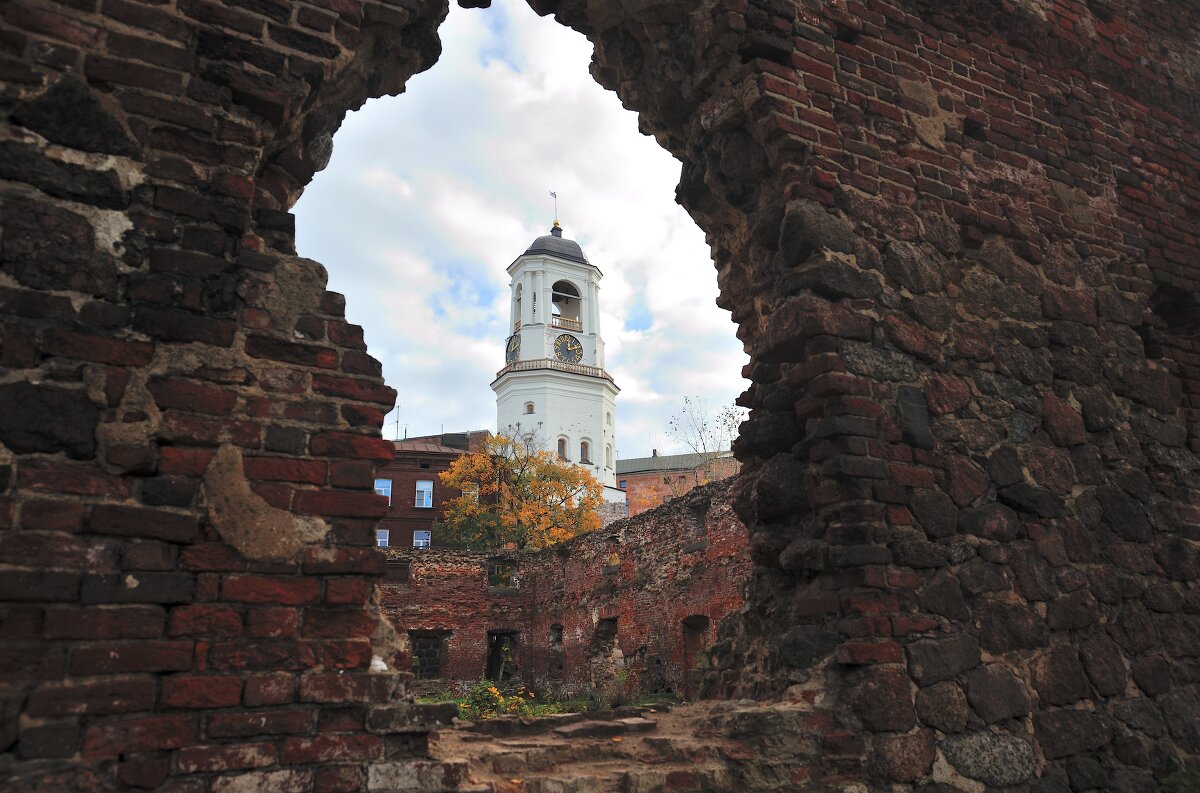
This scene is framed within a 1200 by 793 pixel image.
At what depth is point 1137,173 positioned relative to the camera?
5430 mm

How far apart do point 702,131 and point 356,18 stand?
2.12 m

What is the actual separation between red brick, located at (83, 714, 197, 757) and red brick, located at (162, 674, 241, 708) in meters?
0.04

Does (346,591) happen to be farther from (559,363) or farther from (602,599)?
(559,363)

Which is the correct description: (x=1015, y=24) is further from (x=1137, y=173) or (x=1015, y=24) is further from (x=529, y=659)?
(x=529, y=659)

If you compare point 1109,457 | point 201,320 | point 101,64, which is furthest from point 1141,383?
point 101,64

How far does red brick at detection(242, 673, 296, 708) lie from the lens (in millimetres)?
2506

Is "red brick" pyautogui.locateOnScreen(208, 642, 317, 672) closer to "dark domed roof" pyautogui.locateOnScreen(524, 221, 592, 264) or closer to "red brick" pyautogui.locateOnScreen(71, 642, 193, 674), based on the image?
"red brick" pyautogui.locateOnScreen(71, 642, 193, 674)

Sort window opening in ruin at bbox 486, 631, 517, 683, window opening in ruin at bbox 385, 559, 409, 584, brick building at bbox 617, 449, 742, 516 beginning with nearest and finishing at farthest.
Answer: window opening in ruin at bbox 385, 559, 409, 584 < window opening in ruin at bbox 486, 631, 517, 683 < brick building at bbox 617, 449, 742, 516

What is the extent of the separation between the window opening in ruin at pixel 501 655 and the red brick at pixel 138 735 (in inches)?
672

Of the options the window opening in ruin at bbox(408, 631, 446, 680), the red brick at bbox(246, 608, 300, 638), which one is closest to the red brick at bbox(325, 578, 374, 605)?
the red brick at bbox(246, 608, 300, 638)

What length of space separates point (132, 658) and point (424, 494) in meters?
37.6

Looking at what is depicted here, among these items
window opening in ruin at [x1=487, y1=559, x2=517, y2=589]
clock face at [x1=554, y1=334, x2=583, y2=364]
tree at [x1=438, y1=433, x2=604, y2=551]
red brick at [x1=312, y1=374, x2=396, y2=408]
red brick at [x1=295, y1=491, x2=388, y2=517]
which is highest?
clock face at [x1=554, y1=334, x2=583, y2=364]

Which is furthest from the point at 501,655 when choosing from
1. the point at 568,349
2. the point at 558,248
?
the point at 558,248

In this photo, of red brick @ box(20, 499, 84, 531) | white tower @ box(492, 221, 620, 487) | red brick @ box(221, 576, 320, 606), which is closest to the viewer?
red brick @ box(20, 499, 84, 531)
